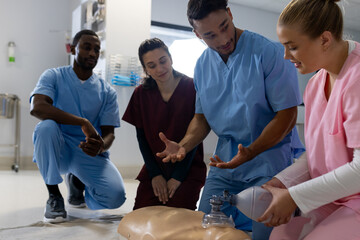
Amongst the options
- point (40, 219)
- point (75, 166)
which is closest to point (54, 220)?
point (40, 219)

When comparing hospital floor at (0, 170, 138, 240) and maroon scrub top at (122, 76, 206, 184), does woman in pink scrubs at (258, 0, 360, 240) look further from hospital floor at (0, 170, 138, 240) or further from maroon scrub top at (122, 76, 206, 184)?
hospital floor at (0, 170, 138, 240)

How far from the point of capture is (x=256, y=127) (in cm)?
152

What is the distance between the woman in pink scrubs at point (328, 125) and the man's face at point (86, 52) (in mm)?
1515

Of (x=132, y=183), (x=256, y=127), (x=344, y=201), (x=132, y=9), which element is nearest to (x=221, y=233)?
(x=344, y=201)

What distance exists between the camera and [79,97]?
7.52ft

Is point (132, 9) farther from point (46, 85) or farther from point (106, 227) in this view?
point (106, 227)

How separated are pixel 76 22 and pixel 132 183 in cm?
209

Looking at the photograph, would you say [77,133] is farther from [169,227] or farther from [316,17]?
[316,17]

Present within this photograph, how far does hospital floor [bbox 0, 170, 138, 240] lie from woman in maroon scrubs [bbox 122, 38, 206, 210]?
26 centimetres

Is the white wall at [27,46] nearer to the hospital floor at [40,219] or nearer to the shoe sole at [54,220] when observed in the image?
the hospital floor at [40,219]

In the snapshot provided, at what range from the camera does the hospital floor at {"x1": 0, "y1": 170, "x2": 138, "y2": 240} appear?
69.4 inches

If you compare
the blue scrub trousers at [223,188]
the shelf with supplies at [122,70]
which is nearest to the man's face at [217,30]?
the blue scrub trousers at [223,188]

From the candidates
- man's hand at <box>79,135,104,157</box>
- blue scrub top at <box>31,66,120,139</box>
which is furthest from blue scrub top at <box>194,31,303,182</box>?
blue scrub top at <box>31,66,120,139</box>

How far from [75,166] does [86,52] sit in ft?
2.29
